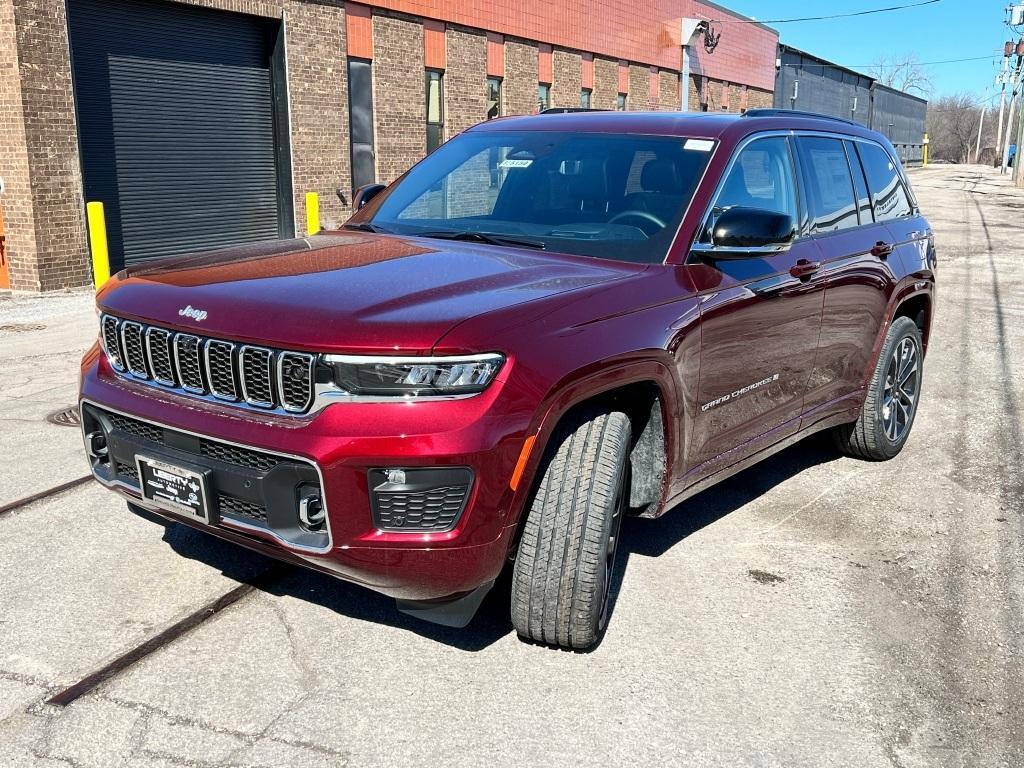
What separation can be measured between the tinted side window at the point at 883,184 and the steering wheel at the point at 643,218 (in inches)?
80.2

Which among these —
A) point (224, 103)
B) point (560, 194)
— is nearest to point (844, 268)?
point (560, 194)

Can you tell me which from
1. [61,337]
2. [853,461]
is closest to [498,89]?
[61,337]

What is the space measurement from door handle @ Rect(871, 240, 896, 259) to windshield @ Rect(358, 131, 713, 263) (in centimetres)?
154

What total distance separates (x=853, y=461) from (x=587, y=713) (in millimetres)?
3376

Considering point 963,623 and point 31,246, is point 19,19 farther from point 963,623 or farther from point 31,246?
point 963,623

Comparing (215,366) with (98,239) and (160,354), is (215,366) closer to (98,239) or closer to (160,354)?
(160,354)

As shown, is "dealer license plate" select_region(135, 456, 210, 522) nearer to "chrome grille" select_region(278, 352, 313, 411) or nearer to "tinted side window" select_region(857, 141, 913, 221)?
"chrome grille" select_region(278, 352, 313, 411)

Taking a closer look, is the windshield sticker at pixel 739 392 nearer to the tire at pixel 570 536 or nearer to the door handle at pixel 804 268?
the door handle at pixel 804 268

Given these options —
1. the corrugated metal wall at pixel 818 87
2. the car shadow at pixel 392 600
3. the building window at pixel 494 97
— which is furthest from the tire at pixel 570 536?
the corrugated metal wall at pixel 818 87

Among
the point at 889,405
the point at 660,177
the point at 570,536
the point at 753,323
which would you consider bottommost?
the point at 889,405

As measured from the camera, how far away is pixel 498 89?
76.6 ft

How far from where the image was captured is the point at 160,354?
134 inches

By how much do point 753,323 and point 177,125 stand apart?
42.5 feet

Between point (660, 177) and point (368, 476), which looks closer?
point (368, 476)
